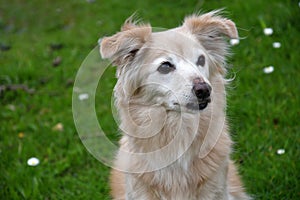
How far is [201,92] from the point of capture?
3.36 metres

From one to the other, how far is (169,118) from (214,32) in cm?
70

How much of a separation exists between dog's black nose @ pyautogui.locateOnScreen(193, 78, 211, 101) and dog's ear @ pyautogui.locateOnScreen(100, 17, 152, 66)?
1.80ft

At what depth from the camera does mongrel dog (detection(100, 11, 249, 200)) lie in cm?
367

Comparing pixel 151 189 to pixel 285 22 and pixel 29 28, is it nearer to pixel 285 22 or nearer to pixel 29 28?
pixel 285 22

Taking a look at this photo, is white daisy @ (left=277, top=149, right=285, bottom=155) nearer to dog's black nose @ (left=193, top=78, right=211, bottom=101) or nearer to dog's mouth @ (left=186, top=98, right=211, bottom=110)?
dog's mouth @ (left=186, top=98, right=211, bottom=110)

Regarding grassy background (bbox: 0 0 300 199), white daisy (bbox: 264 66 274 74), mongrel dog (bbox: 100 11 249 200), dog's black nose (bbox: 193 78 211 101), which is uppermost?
dog's black nose (bbox: 193 78 211 101)

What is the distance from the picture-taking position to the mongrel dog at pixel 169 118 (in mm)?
3668

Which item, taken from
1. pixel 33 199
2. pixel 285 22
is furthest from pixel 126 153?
pixel 285 22

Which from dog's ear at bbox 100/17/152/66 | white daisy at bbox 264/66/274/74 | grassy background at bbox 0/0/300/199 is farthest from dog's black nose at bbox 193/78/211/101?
white daisy at bbox 264/66/274/74

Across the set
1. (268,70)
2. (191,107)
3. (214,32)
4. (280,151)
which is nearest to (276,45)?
(268,70)

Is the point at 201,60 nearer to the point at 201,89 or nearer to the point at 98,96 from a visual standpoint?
the point at 201,89

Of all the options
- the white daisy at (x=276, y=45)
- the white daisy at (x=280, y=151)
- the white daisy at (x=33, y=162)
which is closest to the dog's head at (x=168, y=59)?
the white daisy at (x=280, y=151)

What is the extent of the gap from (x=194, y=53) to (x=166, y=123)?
541 millimetres

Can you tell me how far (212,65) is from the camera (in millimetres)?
3879
